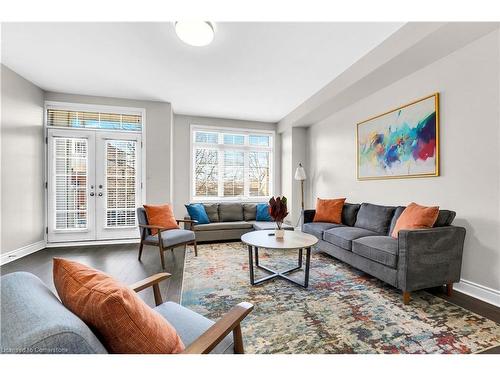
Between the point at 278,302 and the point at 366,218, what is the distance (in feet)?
6.38

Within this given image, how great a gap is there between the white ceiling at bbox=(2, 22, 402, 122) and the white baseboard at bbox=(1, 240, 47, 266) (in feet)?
8.59

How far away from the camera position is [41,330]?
0.53m

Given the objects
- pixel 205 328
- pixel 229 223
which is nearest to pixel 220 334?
pixel 205 328

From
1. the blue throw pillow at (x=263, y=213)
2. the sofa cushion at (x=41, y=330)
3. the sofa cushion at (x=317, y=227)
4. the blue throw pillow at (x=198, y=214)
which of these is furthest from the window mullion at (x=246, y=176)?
the sofa cushion at (x=41, y=330)

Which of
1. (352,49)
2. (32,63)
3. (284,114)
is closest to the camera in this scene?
(352,49)

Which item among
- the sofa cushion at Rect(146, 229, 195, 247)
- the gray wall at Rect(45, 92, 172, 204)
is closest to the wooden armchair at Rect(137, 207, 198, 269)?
the sofa cushion at Rect(146, 229, 195, 247)

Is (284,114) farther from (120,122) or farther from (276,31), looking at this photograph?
(120,122)

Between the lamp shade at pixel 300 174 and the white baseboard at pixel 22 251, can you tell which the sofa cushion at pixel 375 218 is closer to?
the lamp shade at pixel 300 174

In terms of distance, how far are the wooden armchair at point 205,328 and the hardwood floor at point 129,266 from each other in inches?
38.8

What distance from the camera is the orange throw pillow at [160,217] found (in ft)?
11.3

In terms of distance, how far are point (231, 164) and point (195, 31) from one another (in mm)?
3459

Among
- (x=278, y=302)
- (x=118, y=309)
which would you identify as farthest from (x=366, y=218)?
(x=118, y=309)

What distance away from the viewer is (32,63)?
307 centimetres

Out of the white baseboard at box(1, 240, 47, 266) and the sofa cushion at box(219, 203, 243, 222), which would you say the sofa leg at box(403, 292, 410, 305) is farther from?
the white baseboard at box(1, 240, 47, 266)
